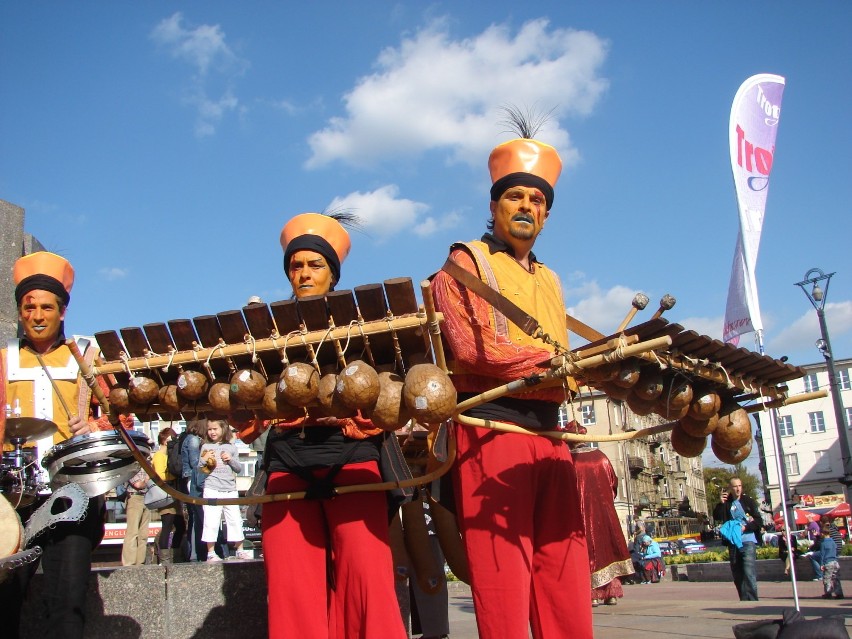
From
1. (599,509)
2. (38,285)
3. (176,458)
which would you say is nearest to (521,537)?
(38,285)

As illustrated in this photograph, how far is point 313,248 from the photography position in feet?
14.0

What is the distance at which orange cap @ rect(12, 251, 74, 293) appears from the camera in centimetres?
451

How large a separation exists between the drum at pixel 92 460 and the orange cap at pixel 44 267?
1097mm

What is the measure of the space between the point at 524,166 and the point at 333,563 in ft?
7.11

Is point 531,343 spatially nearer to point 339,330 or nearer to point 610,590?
point 339,330

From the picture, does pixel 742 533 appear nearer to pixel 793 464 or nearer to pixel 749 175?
pixel 749 175

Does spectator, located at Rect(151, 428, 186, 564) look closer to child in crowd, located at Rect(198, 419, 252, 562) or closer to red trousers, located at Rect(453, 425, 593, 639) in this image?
child in crowd, located at Rect(198, 419, 252, 562)

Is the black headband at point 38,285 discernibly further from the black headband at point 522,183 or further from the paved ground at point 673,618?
the paved ground at point 673,618

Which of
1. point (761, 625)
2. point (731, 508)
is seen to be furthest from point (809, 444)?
point (761, 625)

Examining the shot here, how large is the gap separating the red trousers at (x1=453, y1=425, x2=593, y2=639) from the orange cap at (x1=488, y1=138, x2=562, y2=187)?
135 cm

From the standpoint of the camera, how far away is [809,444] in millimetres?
67438

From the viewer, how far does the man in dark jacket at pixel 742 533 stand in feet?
35.3

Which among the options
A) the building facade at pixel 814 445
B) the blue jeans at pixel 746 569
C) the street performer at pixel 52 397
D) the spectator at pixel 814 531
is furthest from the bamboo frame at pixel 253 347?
the building facade at pixel 814 445

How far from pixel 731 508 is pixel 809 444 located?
63.1 metres
